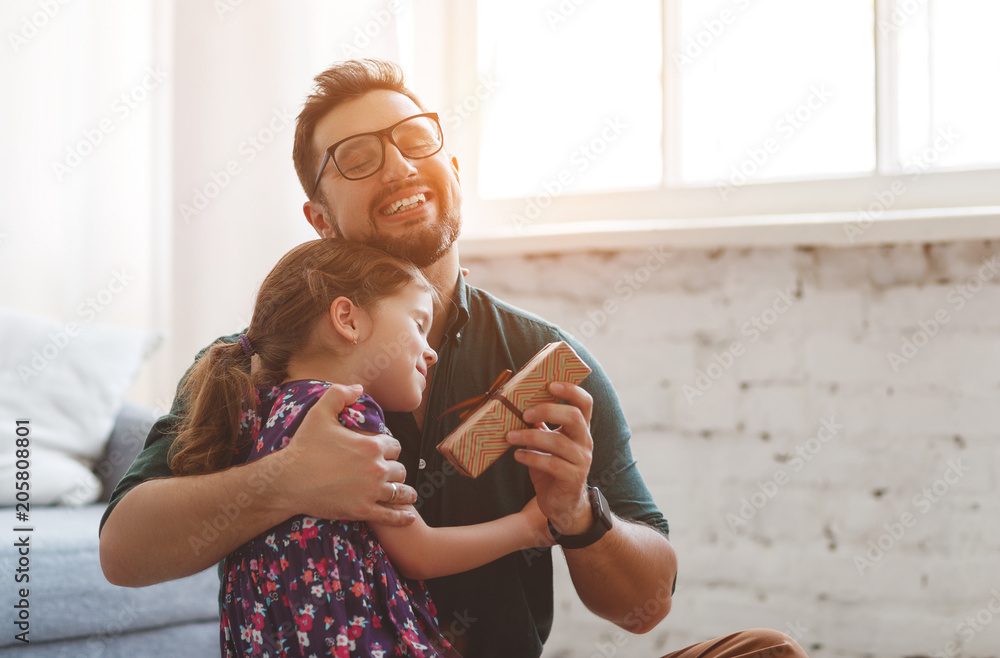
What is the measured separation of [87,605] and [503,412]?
1.12 metres

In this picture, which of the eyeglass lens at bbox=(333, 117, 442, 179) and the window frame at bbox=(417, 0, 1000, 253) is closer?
the eyeglass lens at bbox=(333, 117, 442, 179)

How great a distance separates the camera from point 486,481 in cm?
125

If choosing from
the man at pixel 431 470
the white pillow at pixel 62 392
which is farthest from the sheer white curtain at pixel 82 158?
the man at pixel 431 470

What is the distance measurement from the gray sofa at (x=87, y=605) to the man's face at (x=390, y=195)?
0.88 meters

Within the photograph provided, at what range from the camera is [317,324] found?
1089 mm

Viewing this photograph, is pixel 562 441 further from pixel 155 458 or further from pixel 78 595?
pixel 78 595

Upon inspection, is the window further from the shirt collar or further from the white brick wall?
the shirt collar

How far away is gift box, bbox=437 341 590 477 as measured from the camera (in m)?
1.00

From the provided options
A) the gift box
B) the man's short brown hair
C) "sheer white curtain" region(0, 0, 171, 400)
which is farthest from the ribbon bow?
"sheer white curtain" region(0, 0, 171, 400)

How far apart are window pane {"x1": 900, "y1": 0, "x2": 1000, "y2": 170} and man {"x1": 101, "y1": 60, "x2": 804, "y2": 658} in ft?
4.02

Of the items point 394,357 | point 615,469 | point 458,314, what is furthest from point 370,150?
point 615,469

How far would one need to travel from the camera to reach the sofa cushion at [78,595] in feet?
5.15

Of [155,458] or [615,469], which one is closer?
[155,458]

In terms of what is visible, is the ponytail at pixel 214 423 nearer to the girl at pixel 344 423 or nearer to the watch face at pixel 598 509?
the girl at pixel 344 423
